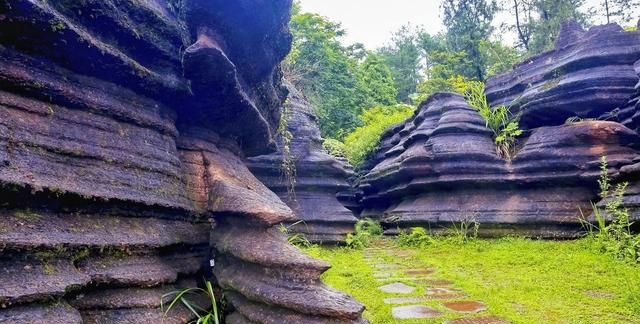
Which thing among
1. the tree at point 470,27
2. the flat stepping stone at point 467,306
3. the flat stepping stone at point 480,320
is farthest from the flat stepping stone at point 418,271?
the tree at point 470,27

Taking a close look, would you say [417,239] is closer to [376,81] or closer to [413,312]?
[413,312]

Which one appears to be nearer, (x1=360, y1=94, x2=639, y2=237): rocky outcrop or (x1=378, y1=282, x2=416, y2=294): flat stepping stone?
(x1=378, y1=282, x2=416, y2=294): flat stepping stone

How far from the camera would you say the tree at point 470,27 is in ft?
68.9

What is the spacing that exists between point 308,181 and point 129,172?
4758 mm

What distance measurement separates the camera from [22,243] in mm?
1740

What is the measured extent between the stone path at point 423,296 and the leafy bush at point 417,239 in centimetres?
139

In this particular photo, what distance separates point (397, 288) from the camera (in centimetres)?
384

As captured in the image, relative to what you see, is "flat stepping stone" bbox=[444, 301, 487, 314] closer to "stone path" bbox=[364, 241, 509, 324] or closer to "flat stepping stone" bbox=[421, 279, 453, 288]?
"stone path" bbox=[364, 241, 509, 324]

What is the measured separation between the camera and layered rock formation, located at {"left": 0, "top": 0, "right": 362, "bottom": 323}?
1.89m

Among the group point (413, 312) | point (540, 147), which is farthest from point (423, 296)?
point (540, 147)

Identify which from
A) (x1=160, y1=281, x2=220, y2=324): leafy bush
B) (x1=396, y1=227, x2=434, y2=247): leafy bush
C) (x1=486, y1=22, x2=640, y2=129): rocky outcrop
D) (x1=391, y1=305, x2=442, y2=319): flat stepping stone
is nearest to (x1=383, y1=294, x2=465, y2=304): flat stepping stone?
(x1=391, y1=305, x2=442, y2=319): flat stepping stone

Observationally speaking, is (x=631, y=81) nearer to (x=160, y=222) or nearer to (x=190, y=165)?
(x=190, y=165)

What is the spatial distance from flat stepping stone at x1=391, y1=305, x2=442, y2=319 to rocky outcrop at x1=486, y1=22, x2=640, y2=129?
510 centimetres

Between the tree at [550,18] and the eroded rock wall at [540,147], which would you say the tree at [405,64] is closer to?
the tree at [550,18]
